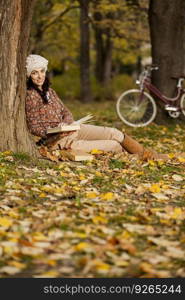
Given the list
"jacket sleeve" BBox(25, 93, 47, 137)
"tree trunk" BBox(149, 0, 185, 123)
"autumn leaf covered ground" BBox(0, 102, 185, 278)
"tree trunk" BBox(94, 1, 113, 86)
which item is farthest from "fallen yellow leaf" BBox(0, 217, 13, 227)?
"tree trunk" BBox(94, 1, 113, 86)

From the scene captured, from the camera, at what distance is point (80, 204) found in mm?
5504

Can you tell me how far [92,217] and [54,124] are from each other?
2.84 m

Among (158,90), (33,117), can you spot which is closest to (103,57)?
(158,90)

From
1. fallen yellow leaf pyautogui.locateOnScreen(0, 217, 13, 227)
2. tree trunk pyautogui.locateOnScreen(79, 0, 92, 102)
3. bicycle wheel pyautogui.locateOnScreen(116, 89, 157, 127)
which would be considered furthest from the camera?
tree trunk pyautogui.locateOnScreen(79, 0, 92, 102)

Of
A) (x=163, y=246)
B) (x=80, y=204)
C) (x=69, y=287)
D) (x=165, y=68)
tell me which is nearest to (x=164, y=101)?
(x=165, y=68)

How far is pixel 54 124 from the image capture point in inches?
306

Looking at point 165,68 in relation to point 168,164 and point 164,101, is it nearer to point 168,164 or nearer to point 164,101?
point 164,101

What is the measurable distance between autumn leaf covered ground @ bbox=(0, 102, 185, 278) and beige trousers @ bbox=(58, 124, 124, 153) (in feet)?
0.52

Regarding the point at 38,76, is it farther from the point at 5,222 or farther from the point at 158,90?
the point at 158,90

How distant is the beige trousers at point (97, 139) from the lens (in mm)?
7969

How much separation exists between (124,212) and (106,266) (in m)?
1.37

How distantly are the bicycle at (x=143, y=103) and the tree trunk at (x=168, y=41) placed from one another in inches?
7.2

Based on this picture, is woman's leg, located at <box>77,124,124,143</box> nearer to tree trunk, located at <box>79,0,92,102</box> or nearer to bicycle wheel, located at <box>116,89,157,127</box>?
bicycle wheel, located at <box>116,89,157,127</box>

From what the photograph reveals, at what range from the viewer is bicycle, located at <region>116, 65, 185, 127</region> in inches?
476
